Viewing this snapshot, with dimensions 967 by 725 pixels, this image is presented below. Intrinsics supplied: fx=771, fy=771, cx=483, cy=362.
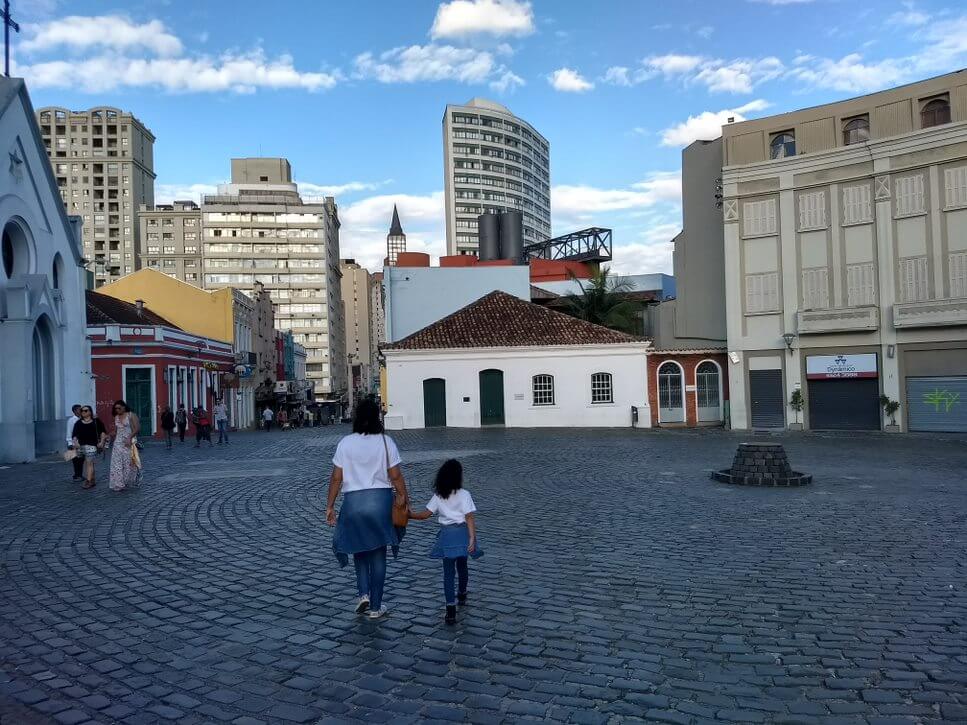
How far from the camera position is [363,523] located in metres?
5.91

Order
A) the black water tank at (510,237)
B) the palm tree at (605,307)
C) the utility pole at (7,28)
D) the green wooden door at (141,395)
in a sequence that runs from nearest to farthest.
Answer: the utility pole at (7,28) < the green wooden door at (141,395) < the palm tree at (605,307) < the black water tank at (510,237)

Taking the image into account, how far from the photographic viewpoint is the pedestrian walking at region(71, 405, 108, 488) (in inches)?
554

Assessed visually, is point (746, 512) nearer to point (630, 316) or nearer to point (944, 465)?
point (944, 465)

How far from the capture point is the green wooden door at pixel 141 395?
1332 inches

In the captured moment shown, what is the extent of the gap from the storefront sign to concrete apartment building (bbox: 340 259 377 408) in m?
113

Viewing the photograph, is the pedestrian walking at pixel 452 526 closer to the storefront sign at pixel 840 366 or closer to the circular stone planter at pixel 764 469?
the circular stone planter at pixel 764 469

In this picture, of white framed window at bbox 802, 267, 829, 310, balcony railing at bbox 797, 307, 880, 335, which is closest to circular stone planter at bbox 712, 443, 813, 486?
balcony railing at bbox 797, 307, 880, 335

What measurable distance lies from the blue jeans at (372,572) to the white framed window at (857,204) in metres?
28.6

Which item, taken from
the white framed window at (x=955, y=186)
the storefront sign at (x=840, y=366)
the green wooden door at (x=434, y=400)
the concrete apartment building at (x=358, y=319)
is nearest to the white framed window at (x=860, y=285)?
the storefront sign at (x=840, y=366)

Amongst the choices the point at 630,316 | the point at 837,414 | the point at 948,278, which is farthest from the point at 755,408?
the point at 630,316

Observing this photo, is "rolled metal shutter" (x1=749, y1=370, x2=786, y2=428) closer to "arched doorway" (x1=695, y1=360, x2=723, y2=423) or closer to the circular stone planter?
"arched doorway" (x1=695, y1=360, x2=723, y2=423)

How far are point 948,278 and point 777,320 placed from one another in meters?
6.12

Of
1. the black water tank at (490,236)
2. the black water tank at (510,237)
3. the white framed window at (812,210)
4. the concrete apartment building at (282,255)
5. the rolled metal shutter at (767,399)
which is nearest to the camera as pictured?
the white framed window at (812,210)

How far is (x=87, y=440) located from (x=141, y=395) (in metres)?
21.2
